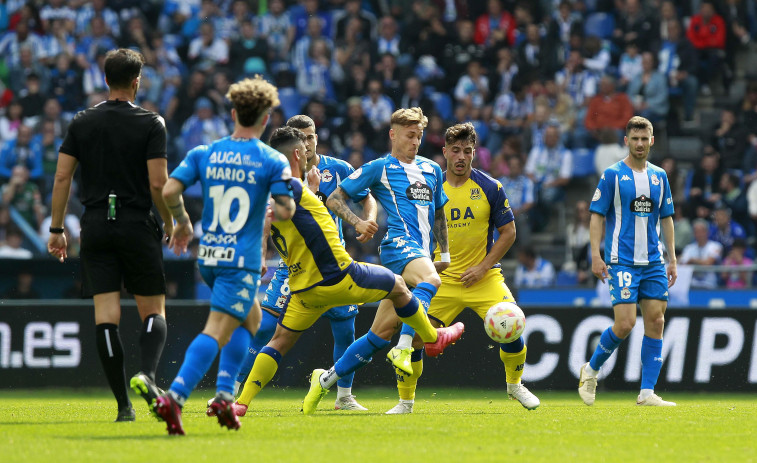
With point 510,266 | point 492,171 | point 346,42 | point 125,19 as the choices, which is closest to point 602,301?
point 510,266

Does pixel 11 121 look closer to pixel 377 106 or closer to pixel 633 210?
pixel 377 106

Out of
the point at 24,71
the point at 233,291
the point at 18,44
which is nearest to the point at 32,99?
the point at 24,71

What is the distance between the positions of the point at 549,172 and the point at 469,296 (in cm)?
894

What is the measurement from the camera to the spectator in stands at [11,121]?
1889 centimetres

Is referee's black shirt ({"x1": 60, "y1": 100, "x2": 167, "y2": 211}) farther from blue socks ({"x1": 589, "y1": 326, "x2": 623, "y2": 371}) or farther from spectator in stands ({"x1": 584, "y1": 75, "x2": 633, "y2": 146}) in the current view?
spectator in stands ({"x1": 584, "y1": 75, "x2": 633, "y2": 146})

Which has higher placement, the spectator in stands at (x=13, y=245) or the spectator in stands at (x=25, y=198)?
the spectator in stands at (x=25, y=198)

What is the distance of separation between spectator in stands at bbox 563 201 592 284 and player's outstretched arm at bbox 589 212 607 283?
573 centimetres

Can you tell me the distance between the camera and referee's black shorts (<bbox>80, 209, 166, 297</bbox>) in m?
7.17

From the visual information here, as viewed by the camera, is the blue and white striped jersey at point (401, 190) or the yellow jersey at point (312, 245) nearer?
the yellow jersey at point (312, 245)

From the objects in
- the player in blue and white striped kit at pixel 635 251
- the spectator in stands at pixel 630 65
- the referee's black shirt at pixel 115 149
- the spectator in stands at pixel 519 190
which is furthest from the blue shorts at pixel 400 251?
the spectator in stands at pixel 630 65

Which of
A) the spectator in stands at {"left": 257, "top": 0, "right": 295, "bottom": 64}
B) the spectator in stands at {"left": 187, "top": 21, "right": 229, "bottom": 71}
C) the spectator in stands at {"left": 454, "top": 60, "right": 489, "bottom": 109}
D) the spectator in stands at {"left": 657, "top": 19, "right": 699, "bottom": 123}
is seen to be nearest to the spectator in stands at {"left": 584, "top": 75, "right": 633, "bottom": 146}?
the spectator in stands at {"left": 657, "top": 19, "right": 699, "bottom": 123}

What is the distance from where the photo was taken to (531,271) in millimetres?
16500

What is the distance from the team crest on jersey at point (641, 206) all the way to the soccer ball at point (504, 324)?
6.53 feet

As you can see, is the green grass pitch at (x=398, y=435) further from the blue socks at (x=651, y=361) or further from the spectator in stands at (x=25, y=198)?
the spectator in stands at (x=25, y=198)
